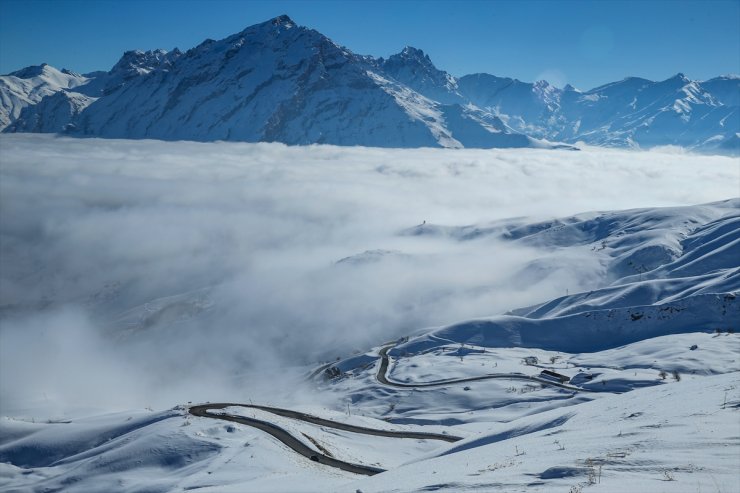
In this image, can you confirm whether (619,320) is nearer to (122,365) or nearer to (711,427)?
(711,427)

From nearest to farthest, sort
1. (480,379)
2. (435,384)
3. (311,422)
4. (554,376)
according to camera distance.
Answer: (311,422), (554,376), (480,379), (435,384)

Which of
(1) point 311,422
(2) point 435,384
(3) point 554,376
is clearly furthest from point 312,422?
(3) point 554,376

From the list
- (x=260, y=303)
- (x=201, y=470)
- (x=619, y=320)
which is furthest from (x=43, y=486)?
(x=260, y=303)

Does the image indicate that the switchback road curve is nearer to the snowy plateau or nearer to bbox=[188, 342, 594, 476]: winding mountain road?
bbox=[188, 342, 594, 476]: winding mountain road

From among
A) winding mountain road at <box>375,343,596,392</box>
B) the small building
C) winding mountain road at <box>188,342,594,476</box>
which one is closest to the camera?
winding mountain road at <box>188,342,594,476</box>

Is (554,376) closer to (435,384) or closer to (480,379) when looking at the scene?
(480,379)

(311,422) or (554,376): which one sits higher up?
(311,422)

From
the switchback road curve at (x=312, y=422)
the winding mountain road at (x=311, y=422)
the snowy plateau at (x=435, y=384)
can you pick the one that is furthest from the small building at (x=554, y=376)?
the switchback road curve at (x=312, y=422)

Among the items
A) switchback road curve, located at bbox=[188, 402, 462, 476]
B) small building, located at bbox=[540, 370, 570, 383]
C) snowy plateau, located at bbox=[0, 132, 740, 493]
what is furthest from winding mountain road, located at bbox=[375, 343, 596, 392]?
switchback road curve, located at bbox=[188, 402, 462, 476]
